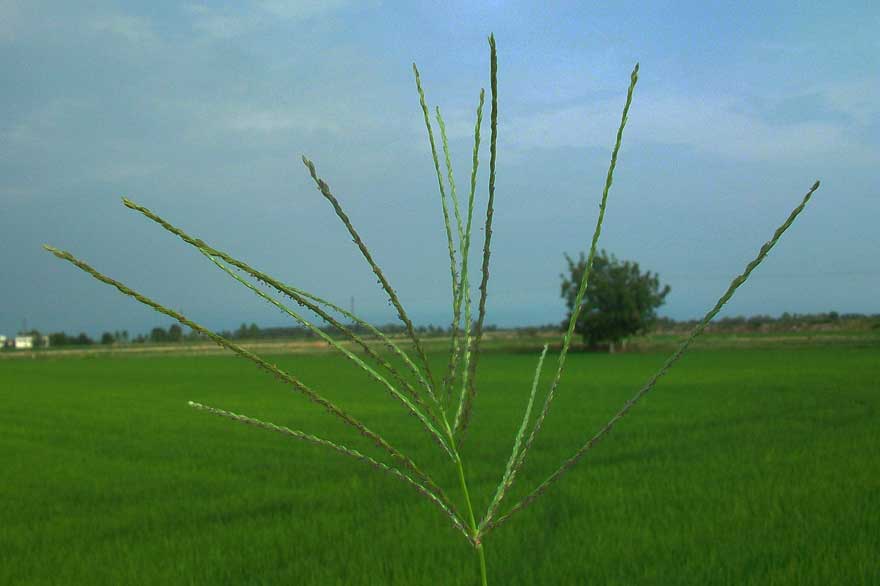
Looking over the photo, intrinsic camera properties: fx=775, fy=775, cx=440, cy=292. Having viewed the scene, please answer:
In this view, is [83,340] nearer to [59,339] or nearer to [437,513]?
[59,339]

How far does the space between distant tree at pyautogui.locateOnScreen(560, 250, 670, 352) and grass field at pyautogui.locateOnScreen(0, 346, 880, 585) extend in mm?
40430

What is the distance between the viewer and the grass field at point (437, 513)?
559 centimetres

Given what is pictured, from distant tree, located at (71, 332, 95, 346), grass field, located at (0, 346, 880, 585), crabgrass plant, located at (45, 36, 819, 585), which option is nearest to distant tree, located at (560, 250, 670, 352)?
grass field, located at (0, 346, 880, 585)

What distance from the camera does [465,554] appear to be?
586cm

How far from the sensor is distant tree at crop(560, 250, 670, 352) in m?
58.3

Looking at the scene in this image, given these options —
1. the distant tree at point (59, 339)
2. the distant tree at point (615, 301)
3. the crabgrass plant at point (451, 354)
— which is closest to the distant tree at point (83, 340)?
the distant tree at point (59, 339)

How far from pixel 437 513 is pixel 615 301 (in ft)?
173

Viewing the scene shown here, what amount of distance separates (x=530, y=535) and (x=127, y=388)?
28.0 m

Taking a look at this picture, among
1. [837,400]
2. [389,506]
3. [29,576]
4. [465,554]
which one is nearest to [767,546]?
[465,554]

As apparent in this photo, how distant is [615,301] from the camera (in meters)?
58.5

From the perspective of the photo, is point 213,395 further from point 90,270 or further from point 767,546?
point 90,270

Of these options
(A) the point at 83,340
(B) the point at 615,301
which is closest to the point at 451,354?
(B) the point at 615,301

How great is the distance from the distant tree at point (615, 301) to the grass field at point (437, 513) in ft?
133

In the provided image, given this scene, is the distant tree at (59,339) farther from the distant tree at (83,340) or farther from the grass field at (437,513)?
the grass field at (437,513)
